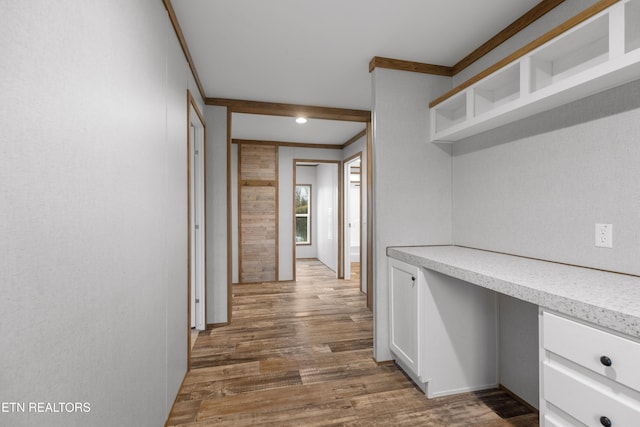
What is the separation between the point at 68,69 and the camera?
0.81m

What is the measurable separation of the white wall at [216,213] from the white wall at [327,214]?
272 centimetres

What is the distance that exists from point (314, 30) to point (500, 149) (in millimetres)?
1519

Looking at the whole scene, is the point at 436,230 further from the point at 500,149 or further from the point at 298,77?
the point at 298,77

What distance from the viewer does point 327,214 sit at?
6738 mm

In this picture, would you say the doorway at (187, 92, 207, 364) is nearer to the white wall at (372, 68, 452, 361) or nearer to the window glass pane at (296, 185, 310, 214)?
the white wall at (372, 68, 452, 361)

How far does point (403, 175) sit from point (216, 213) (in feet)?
6.62

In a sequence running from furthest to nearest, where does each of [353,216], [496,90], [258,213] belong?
1. [353,216]
2. [258,213]
3. [496,90]

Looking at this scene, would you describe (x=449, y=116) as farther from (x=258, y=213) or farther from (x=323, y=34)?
(x=258, y=213)

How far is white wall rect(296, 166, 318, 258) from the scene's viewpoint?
25.3ft

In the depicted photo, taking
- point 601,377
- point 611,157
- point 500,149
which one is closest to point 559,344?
point 601,377

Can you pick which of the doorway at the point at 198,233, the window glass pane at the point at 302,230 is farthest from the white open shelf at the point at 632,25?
the window glass pane at the point at 302,230

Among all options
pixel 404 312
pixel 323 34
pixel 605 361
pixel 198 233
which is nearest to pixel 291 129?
pixel 198 233

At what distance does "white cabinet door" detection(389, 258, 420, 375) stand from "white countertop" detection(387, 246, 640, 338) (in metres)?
0.15

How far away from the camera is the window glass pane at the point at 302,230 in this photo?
7961 mm
